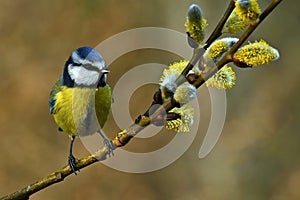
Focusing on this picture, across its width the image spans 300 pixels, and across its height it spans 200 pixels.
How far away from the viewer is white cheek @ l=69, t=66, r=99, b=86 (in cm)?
91

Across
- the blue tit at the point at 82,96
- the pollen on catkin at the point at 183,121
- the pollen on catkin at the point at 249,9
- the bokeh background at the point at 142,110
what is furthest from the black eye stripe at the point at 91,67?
the bokeh background at the point at 142,110

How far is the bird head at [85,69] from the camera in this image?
0.86 m

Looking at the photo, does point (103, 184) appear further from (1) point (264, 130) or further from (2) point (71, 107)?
(2) point (71, 107)

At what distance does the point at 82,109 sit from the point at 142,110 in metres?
2.15

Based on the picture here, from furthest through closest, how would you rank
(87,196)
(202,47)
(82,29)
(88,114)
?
(82,29)
(87,196)
(88,114)
(202,47)

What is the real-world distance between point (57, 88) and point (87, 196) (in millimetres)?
2031

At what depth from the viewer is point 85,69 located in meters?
0.90

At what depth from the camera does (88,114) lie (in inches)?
36.3

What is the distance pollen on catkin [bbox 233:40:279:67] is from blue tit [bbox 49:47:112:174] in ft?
1.18

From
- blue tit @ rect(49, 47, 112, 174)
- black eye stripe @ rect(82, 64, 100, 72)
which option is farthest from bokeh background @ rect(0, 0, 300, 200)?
black eye stripe @ rect(82, 64, 100, 72)

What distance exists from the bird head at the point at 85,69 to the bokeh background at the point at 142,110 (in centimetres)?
201

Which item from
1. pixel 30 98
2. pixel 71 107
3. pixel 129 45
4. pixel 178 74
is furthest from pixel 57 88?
pixel 30 98

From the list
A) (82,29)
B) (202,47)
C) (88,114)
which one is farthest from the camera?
(82,29)

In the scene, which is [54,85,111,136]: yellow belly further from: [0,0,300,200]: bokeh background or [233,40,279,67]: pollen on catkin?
[0,0,300,200]: bokeh background
